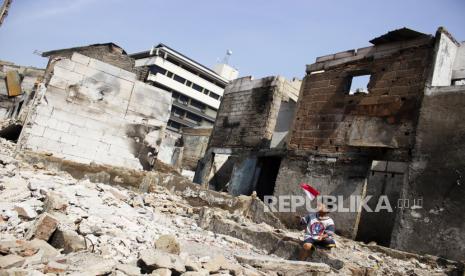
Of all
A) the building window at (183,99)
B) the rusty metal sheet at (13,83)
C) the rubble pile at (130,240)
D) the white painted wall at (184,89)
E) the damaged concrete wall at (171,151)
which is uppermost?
the white painted wall at (184,89)

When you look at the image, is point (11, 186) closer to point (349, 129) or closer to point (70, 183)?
point (70, 183)

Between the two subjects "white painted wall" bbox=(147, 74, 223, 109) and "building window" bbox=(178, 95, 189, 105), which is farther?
"building window" bbox=(178, 95, 189, 105)

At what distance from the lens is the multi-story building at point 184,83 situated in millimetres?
42000

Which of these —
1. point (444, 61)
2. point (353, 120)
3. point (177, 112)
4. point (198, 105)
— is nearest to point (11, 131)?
point (353, 120)

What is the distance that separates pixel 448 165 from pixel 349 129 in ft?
9.69

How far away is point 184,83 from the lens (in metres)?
44.5

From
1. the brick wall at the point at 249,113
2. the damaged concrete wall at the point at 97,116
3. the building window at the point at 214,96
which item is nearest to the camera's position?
the damaged concrete wall at the point at 97,116

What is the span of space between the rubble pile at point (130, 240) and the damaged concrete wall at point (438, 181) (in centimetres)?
84

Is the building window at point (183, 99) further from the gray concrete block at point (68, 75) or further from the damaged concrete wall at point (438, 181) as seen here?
the damaged concrete wall at point (438, 181)

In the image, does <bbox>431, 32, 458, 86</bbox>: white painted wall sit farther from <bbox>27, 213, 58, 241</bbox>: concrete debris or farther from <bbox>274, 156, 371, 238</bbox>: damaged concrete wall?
<bbox>27, 213, 58, 241</bbox>: concrete debris

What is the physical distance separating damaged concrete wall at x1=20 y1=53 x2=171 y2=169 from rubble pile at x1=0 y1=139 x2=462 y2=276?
168cm

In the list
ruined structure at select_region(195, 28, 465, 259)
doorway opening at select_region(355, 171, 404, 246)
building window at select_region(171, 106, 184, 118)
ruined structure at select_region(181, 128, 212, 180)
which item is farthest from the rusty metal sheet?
doorway opening at select_region(355, 171, 404, 246)

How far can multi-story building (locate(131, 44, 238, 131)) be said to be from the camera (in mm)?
42000

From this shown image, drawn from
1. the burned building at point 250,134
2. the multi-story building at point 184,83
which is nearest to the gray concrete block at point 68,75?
the burned building at point 250,134
